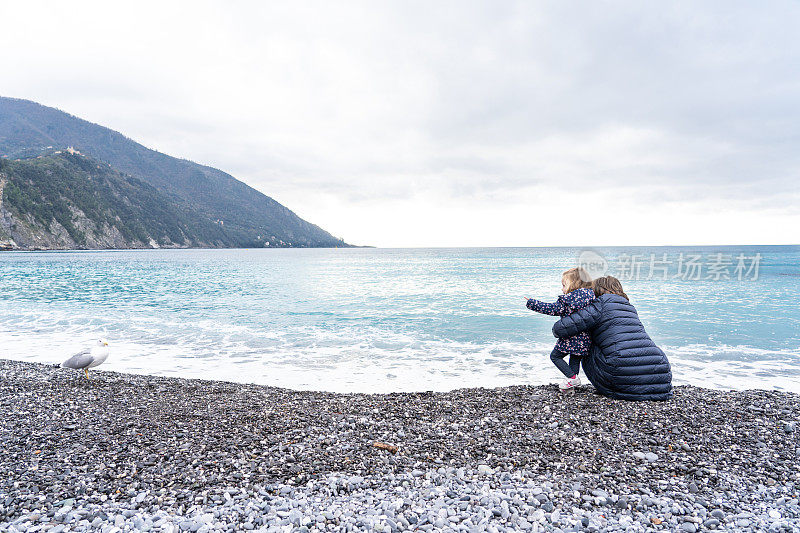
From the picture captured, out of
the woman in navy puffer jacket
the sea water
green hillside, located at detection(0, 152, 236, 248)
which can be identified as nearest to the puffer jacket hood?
the woman in navy puffer jacket

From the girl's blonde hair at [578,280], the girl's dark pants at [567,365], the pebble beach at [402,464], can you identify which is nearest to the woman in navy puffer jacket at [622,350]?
the pebble beach at [402,464]

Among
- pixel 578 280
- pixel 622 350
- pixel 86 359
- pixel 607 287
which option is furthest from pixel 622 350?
pixel 86 359

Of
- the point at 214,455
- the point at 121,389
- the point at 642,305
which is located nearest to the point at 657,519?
the point at 214,455

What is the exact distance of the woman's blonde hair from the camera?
651cm

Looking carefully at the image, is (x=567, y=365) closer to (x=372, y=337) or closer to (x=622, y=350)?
(x=622, y=350)

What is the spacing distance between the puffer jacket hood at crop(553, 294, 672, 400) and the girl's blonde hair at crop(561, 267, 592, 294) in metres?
0.37

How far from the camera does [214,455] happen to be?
4.64 m

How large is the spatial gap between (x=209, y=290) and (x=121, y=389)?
82.6ft

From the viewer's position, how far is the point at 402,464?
14.8 ft

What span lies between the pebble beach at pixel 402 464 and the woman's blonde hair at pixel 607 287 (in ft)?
5.47

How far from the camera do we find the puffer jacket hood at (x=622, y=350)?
19.8 ft

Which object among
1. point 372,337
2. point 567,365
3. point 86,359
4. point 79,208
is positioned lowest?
point 372,337

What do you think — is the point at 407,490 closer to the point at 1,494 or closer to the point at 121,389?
the point at 1,494

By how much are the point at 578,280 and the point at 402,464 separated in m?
4.12
